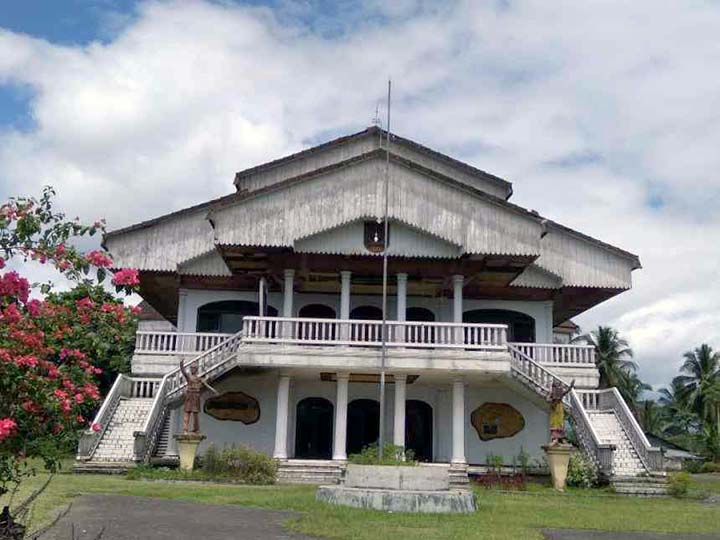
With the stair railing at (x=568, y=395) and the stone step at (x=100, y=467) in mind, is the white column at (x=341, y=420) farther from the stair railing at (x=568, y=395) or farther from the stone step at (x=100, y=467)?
the stone step at (x=100, y=467)

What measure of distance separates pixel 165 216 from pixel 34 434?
21.4m

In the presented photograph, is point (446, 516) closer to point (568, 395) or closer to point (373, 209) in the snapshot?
point (568, 395)

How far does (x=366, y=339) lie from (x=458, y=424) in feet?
12.8

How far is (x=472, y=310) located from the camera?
1164 inches

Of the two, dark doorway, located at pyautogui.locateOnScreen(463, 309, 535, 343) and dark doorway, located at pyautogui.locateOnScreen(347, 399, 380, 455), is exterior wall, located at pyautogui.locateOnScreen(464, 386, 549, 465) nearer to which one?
dark doorway, located at pyautogui.locateOnScreen(463, 309, 535, 343)

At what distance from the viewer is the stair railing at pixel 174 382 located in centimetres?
2278

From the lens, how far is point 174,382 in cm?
2520

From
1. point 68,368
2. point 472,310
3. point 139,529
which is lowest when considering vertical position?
point 139,529

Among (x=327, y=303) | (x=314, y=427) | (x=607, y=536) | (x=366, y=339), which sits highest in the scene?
(x=327, y=303)

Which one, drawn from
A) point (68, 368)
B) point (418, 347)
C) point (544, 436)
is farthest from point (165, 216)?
point (68, 368)

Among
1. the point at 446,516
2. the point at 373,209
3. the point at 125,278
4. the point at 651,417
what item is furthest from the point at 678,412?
the point at 125,278

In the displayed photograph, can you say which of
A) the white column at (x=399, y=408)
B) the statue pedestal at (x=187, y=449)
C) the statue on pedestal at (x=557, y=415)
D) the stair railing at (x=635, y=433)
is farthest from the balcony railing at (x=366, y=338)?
the statue pedestal at (x=187, y=449)

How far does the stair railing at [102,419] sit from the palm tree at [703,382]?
47595 mm

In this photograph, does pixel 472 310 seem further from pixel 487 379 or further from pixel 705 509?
pixel 705 509
